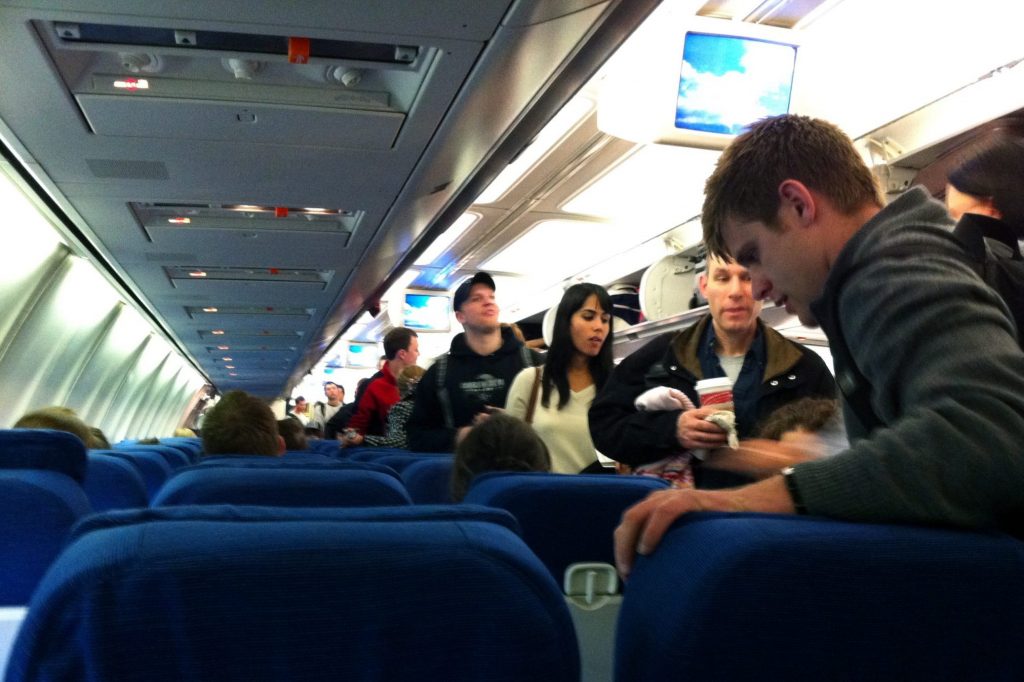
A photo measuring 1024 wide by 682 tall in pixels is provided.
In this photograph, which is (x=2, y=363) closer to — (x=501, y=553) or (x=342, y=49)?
(x=342, y=49)

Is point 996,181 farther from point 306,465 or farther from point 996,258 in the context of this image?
point 306,465

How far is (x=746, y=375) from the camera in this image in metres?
3.16

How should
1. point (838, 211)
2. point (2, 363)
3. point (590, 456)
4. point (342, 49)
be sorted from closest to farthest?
point (838, 211) < point (590, 456) < point (342, 49) < point (2, 363)

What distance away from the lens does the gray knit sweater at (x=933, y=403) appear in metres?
1.20

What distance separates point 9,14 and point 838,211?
12.4ft

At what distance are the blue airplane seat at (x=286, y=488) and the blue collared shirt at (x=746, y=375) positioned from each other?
56.5 inches

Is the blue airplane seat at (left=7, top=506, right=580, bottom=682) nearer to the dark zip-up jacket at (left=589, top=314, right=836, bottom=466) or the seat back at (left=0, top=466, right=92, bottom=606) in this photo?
the seat back at (left=0, top=466, right=92, bottom=606)

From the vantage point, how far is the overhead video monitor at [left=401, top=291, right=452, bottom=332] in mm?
13961

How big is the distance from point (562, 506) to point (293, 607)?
3.96 feet

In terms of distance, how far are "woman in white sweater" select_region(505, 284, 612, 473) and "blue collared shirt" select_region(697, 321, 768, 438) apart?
110cm

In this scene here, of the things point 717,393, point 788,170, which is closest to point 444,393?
point 717,393

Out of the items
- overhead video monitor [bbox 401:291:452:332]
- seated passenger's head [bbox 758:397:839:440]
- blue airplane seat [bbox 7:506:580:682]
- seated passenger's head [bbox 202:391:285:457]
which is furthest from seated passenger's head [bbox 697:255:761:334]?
overhead video monitor [bbox 401:291:452:332]

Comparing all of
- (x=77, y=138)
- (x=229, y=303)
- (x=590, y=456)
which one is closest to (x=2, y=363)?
(x=229, y=303)

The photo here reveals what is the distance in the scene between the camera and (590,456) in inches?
171
